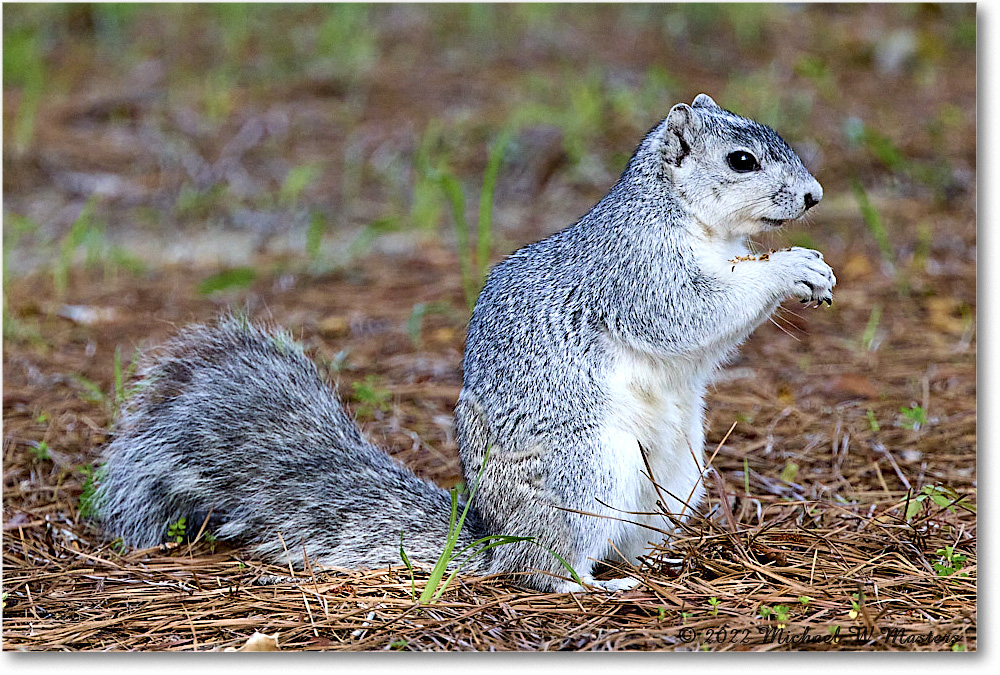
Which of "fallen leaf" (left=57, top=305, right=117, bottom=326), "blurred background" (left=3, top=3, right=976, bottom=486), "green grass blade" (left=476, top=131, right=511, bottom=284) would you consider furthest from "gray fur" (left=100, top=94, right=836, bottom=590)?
"fallen leaf" (left=57, top=305, right=117, bottom=326)

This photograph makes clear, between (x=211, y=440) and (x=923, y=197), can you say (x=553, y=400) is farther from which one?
(x=923, y=197)

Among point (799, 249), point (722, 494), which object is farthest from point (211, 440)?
point (799, 249)

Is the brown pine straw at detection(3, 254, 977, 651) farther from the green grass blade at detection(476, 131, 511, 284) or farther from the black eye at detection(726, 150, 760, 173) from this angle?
the black eye at detection(726, 150, 760, 173)

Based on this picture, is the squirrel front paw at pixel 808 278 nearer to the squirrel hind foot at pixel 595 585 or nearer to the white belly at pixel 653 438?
the white belly at pixel 653 438

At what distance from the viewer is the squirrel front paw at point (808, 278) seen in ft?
7.50

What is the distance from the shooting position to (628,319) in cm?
230

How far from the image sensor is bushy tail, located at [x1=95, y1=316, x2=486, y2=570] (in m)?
2.38

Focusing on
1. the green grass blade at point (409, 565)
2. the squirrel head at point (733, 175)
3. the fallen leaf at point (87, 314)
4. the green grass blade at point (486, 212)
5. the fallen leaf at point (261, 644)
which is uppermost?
the squirrel head at point (733, 175)

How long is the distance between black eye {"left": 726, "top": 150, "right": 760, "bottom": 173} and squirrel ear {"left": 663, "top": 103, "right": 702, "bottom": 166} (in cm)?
9

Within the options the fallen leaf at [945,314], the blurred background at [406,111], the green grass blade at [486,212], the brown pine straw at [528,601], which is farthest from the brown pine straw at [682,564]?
the blurred background at [406,111]

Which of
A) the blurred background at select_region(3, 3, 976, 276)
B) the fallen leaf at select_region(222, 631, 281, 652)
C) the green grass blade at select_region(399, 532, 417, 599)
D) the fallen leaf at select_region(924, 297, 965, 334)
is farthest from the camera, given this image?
the blurred background at select_region(3, 3, 976, 276)

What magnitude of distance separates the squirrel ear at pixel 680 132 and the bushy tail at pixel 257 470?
905mm

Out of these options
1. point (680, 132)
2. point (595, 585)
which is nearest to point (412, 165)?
point (680, 132)

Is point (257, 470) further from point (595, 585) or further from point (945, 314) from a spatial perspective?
point (945, 314)
